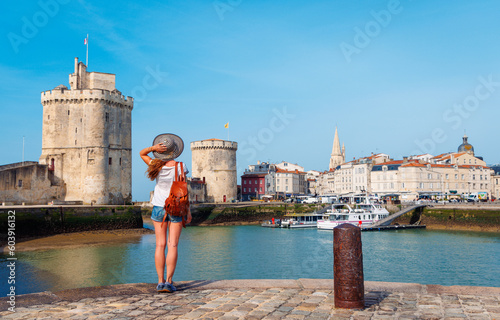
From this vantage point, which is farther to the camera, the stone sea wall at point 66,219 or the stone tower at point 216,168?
the stone tower at point 216,168

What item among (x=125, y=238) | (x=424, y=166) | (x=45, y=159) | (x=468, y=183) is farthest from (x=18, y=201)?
(x=468, y=183)

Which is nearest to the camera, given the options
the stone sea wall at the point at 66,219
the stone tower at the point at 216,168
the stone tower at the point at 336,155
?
the stone sea wall at the point at 66,219

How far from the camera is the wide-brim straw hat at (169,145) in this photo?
7.19 m

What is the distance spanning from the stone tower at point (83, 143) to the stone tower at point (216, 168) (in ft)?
76.2

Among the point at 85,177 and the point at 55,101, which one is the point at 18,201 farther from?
the point at 55,101

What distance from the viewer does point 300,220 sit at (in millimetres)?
51344

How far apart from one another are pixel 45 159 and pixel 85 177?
3.92 meters

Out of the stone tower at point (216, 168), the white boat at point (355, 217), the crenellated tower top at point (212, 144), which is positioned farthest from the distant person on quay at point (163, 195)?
the crenellated tower top at point (212, 144)

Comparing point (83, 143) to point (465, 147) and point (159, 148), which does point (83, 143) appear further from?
point (465, 147)

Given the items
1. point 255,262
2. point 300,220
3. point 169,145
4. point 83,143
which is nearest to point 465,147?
point 300,220

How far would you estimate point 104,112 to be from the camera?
39.3 meters

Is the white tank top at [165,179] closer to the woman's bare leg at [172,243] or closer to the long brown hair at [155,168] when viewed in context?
the long brown hair at [155,168]

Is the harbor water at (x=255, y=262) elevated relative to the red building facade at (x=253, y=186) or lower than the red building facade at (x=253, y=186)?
lower

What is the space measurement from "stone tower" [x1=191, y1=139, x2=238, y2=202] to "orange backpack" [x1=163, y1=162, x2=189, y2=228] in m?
55.4
